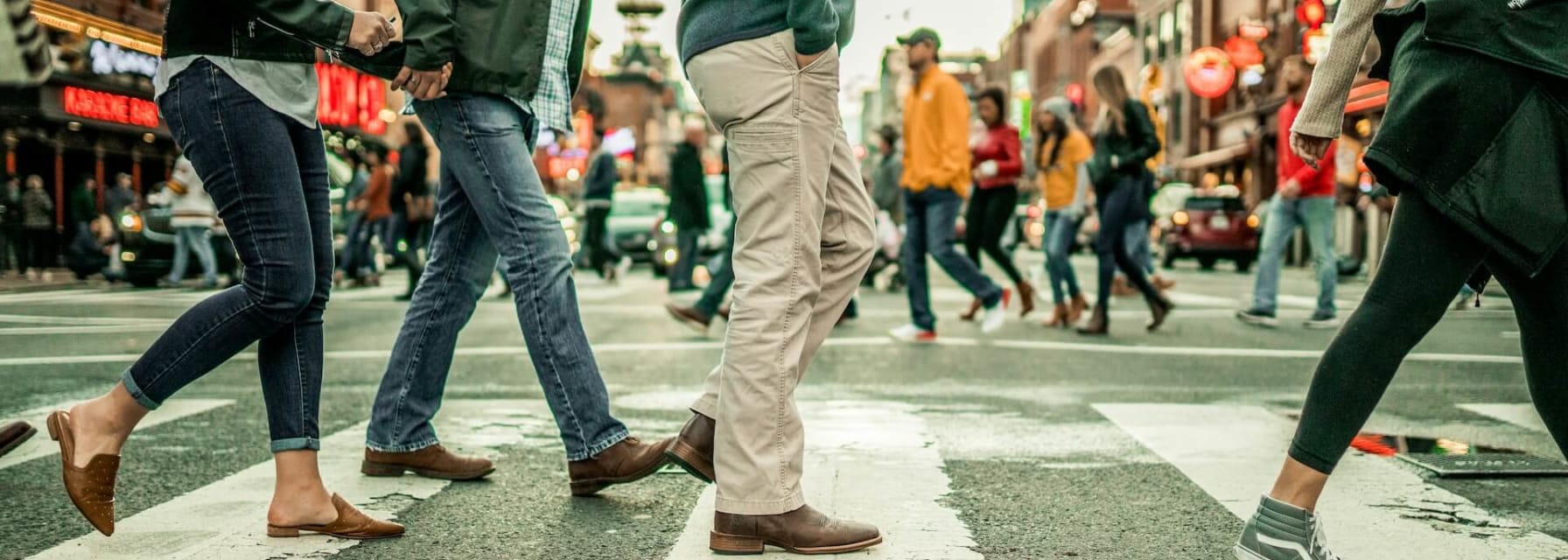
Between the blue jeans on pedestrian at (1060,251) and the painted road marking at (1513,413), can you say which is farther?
the blue jeans on pedestrian at (1060,251)

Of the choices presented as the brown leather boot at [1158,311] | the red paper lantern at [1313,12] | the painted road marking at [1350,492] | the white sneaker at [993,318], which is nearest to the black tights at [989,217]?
the white sneaker at [993,318]

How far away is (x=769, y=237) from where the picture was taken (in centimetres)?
334

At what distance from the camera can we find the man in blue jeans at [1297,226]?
10.7 meters

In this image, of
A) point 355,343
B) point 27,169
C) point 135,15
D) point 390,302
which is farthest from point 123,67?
point 355,343

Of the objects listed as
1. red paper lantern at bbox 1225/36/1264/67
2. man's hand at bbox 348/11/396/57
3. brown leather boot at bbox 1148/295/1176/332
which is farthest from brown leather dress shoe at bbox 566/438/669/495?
red paper lantern at bbox 1225/36/1264/67

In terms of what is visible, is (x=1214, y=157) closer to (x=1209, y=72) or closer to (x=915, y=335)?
(x=1209, y=72)

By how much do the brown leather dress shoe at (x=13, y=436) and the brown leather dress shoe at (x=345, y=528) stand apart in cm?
108

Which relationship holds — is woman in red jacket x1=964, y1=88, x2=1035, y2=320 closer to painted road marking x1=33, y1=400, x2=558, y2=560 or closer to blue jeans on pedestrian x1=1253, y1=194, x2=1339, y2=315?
blue jeans on pedestrian x1=1253, y1=194, x2=1339, y2=315

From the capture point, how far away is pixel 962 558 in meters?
3.26

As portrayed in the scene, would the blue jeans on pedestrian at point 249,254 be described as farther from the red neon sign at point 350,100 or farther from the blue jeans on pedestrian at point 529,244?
the red neon sign at point 350,100

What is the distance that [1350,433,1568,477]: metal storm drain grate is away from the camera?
4367 mm

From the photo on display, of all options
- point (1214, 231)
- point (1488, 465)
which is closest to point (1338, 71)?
point (1488, 465)

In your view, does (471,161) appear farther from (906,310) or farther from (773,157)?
(906,310)

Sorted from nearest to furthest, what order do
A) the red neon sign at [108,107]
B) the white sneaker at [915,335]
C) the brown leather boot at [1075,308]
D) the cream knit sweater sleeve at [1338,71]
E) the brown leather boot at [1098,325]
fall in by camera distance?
the cream knit sweater sleeve at [1338,71], the white sneaker at [915,335], the brown leather boot at [1098,325], the brown leather boot at [1075,308], the red neon sign at [108,107]
